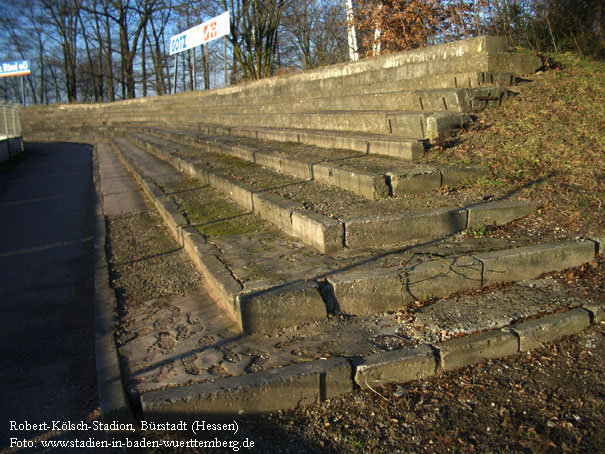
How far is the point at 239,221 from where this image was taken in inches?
214

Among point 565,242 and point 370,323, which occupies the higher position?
point 565,242

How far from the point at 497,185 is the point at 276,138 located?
16.7 ft

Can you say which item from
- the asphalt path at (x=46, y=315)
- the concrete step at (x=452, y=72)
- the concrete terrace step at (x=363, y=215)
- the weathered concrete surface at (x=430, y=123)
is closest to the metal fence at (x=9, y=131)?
the asphalt path at (x=46, y=315)

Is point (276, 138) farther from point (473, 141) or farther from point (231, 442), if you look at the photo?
point (231, 442)

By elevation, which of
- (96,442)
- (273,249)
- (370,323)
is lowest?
(96,442)

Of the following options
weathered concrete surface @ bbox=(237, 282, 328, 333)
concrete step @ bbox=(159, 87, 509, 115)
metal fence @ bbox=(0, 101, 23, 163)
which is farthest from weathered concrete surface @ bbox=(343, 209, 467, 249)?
metal fence @ bbox=(0, 101, 23, 163)

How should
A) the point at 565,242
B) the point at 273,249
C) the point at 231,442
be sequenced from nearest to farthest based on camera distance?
the point at 231,442, the point at 565,242, the point at 273,249

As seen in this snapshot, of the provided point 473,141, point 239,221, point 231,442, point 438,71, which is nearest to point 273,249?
point 239,221

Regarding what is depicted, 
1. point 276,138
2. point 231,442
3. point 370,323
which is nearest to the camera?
point 231,442

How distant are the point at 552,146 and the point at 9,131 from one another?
18.3m

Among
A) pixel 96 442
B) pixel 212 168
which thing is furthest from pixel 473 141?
pixel 96 442

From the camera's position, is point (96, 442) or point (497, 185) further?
point (497, 185)

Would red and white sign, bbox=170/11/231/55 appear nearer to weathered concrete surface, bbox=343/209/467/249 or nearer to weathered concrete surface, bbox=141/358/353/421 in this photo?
weathered concrete surface, bbox=343/209/467/249

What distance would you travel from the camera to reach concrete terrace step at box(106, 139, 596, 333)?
3.26m
